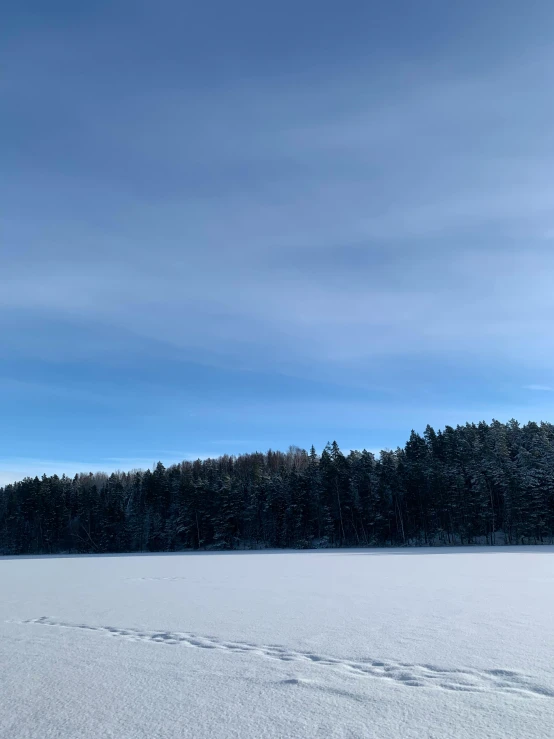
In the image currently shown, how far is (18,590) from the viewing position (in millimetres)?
17766

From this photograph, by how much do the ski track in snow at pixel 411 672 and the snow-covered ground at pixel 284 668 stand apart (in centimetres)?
2

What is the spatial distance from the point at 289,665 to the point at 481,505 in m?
57.4

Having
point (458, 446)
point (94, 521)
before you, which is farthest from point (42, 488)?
point (458, 446)

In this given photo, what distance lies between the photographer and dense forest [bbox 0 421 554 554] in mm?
56906

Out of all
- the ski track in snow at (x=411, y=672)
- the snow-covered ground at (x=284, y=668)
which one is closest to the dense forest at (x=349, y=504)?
the snow-covered ground at (x=284, y=668)

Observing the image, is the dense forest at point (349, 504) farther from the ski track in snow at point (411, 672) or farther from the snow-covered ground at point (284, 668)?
the ski track in snow at point (411, 672)

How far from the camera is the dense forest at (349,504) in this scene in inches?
2240

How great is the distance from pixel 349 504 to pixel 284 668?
61277 millimetres

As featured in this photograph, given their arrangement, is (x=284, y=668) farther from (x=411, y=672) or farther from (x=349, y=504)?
(x=349, y=504)

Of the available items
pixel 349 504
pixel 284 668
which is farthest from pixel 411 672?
pixel 349 504

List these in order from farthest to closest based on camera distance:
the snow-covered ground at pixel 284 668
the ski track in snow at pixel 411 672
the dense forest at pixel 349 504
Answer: the dense forest at pixel 349 504 → the ski track in snow at pixel 411 672 → the snow-covered ground at pixel 284 668

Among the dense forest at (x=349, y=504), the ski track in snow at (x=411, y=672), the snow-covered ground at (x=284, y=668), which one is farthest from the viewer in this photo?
the dense forest at (x=349, y=504)

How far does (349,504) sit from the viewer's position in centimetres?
6525

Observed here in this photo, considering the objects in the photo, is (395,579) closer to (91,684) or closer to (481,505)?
(91,684)
